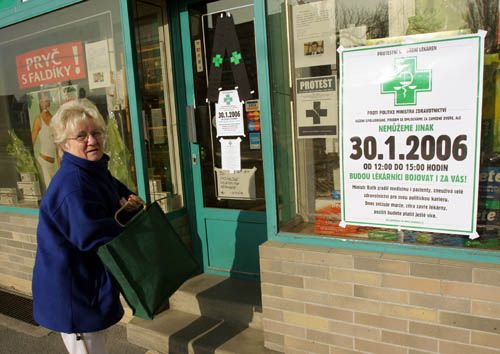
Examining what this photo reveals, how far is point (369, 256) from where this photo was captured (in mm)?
2469

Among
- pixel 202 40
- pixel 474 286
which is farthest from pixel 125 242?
pixel 202 40

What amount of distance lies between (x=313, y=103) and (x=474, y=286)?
1358mm

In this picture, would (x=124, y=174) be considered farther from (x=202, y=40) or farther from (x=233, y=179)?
(x=202, y=40)

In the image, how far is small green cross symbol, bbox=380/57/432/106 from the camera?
2229 mm

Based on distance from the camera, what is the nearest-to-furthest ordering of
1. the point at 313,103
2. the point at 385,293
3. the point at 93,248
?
the point at 93,248 < the point at 385,293 < the point at 313,103

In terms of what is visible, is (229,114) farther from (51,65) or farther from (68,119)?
(51,65)

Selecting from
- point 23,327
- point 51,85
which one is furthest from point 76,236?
point 51,85

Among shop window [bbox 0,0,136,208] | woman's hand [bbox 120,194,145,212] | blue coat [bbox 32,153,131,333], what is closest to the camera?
blue coat [bbox 32,153,131,333]

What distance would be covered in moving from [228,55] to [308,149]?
1299mm

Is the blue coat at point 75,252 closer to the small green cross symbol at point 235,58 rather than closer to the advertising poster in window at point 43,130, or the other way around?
the small green cross symbol at point 235,58

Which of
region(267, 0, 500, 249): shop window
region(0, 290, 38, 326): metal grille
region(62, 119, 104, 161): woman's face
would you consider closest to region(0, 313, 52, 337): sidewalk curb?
region(0, 290, 38, 326): metal grille

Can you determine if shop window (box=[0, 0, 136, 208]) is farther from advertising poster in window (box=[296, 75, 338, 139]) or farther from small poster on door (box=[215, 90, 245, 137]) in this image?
advertising poster in window (box=[296, 75, 338, 139])

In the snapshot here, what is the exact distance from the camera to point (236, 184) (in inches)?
151

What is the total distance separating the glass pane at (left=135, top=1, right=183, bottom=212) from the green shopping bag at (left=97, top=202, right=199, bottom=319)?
1448mm
